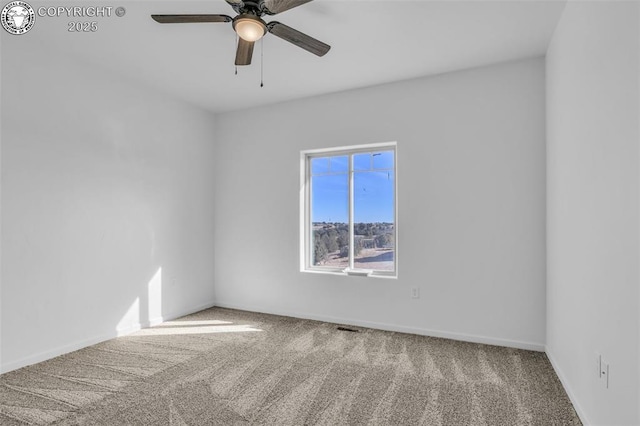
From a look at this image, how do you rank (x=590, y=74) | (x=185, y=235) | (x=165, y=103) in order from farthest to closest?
(x=185, y=235), (x=165, y=103), (x=590, y=74)

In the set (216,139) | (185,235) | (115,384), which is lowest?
(115,384)

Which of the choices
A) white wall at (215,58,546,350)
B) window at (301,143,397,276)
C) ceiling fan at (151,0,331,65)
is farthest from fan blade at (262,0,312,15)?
window at (301,143,397,276)

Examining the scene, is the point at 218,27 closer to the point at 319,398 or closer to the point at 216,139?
the point at 216,139

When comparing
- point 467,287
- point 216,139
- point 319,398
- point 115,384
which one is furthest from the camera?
point 216,139

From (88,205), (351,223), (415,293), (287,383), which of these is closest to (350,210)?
(351,223)

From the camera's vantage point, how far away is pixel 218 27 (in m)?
2.74

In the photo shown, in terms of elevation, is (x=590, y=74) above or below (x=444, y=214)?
above

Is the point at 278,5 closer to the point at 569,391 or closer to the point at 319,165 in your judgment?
the point at 319,165

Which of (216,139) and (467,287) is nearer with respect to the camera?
(467,287)

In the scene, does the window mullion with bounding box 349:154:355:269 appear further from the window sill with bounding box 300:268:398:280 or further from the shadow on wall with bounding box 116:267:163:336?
the shadow on wall with bounding box 116:267:163:336

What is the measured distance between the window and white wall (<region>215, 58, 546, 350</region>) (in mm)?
178

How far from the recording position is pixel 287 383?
2.59 m

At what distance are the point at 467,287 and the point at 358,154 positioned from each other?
6.20 ft

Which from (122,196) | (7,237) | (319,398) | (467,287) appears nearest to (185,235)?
(122,196)
